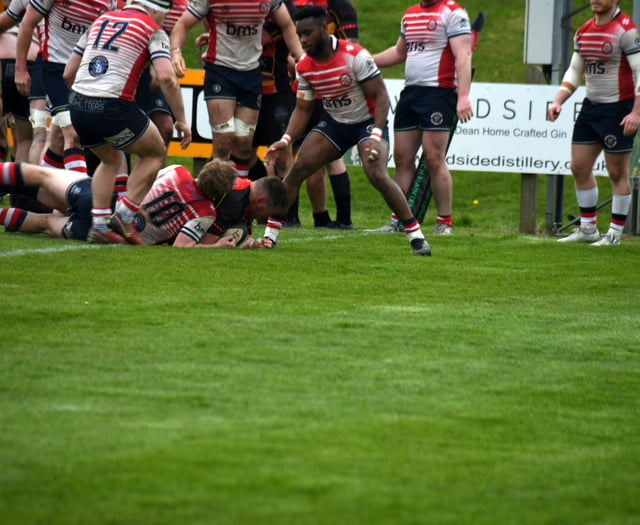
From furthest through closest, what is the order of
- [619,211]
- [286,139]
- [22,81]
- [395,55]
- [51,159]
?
[395,55], [619,211], [51,159], [22,81], [286,139]

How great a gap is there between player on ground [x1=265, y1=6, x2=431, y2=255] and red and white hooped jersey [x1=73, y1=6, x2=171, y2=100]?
1055 mm

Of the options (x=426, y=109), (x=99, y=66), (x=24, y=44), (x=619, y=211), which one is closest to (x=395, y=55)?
(x=426, y=109)

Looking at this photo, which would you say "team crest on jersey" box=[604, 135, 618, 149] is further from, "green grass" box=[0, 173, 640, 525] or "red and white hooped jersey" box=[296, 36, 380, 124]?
"green grass" box=[0, 173, 640, 525]

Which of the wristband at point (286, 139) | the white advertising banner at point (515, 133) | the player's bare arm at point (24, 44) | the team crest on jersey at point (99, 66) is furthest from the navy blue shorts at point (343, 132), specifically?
the white advertising banner at point (515, 133)

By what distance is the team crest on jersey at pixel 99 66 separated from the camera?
769 centimetres

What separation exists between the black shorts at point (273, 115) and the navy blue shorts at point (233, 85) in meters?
1.24

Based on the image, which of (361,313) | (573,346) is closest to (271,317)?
(361,313)

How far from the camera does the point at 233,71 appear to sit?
9.77m

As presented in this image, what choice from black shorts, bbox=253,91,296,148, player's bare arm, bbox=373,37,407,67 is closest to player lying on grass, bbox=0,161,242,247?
black shorts, bbox=253,91,296,148

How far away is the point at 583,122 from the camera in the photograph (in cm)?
1029

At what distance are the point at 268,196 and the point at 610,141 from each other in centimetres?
347

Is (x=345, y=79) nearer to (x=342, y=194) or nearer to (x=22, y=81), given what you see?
(x=22, y=81)

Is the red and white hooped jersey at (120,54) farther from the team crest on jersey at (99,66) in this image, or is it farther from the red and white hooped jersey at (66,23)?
the red and white hooped jersey at (66,23)

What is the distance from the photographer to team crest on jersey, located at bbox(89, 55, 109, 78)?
7688mm
